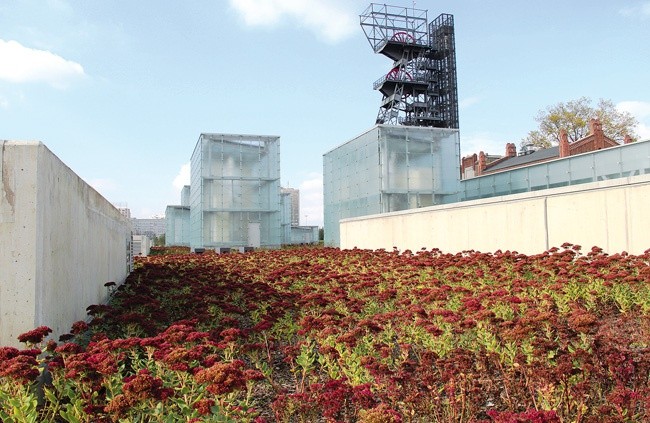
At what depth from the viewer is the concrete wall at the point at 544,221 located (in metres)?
10.4

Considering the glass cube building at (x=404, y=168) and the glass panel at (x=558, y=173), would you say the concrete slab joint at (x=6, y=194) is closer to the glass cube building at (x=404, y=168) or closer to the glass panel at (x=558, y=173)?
the glass cube building at (x=404, y=168)

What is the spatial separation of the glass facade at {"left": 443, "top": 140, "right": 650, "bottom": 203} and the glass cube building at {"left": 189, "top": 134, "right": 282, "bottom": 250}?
11.7m

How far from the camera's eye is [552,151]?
42969 millimetres

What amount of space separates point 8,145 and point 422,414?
14.3ft

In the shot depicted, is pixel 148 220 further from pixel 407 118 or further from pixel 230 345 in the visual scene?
pixel 230 345

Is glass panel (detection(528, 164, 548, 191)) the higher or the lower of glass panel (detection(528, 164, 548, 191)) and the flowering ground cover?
the higher

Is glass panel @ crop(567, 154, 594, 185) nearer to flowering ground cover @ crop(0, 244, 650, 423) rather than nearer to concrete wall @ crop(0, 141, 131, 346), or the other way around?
flowering ground cover @ crop(0, 244, 650, 423)

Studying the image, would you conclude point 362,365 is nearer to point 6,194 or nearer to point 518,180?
point 6,194

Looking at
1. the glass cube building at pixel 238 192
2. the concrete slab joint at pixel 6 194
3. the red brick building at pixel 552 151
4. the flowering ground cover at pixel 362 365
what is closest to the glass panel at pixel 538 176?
the glass cube building at pixel 238 192

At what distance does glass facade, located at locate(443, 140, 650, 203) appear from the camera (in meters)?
18.3

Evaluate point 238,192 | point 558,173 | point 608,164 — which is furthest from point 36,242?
point 238,192

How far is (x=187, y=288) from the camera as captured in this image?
987 cm

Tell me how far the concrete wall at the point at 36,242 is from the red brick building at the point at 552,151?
38541mm

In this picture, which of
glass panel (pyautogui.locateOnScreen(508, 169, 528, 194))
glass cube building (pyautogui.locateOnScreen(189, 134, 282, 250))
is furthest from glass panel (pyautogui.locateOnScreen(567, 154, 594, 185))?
glass cube building (pyautogui.locateOnScreen(189, 134, 282, 250))
